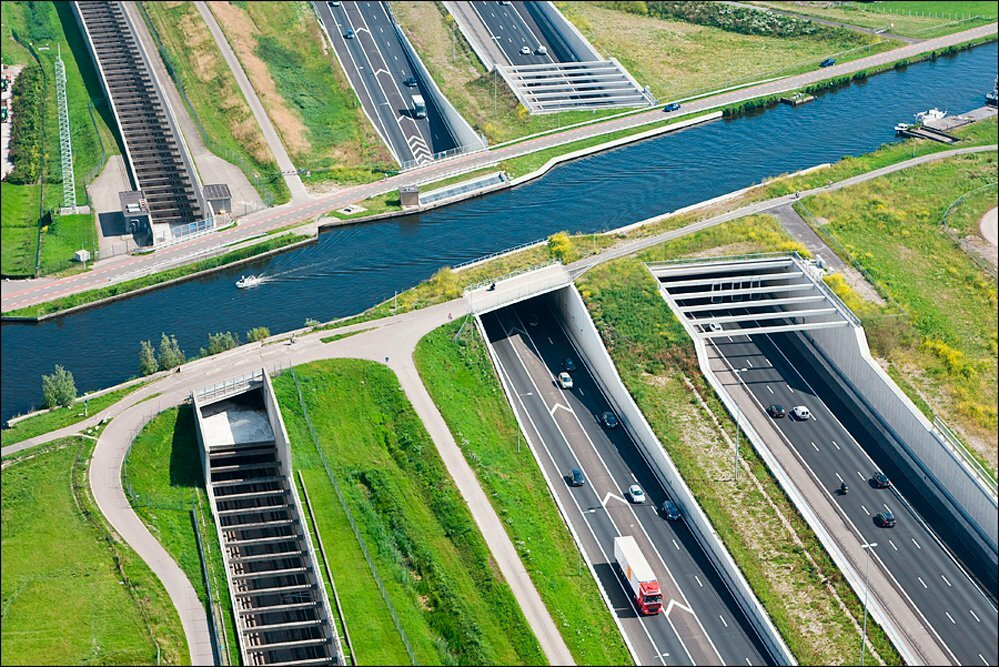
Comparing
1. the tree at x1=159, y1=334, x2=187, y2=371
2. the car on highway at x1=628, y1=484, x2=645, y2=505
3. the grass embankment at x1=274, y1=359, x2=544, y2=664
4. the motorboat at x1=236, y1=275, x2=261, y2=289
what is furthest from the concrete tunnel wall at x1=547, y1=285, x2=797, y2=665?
the tree at x1=159, y1=334, x2=187, y2=371

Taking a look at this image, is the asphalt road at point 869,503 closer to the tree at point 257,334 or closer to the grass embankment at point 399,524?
the grass embankment at point 399,524

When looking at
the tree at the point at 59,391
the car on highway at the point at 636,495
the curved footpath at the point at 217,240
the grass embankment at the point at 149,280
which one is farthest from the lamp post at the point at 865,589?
the curved footpath at the point at 217,240

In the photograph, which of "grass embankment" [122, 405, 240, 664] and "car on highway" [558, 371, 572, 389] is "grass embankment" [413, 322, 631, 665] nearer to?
"car on highway" [558, 371, 572, 389]

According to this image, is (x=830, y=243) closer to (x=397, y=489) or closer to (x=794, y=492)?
(x=794, y=492)

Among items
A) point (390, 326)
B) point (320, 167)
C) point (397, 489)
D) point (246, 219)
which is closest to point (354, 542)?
point (397, 489)

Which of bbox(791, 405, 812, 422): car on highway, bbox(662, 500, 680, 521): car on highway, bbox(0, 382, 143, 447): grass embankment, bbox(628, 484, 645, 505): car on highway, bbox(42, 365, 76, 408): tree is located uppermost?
bbox(42, 365, 76, 408): tree

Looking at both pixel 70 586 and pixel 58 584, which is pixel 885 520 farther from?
pixel 58 584
